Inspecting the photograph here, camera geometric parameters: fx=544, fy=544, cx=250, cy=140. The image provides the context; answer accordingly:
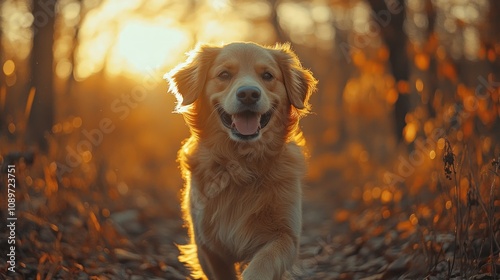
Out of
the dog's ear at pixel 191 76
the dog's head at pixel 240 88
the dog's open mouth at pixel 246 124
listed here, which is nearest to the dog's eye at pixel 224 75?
the dog's head at pixel 240 88

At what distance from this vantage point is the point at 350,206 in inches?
328

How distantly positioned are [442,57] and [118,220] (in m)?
4.36

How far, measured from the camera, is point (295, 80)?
4.39m

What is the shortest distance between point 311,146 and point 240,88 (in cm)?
1302

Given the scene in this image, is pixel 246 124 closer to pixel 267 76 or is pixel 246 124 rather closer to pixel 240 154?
pixel 240 154

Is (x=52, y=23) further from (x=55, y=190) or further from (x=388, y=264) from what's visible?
(x=388, y=264)

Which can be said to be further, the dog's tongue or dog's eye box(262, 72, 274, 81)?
dog's eye box(262, 72, 274, 81)

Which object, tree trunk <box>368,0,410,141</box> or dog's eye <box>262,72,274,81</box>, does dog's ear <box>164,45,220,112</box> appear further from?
tree trunk <box>368,0,410,141</box>

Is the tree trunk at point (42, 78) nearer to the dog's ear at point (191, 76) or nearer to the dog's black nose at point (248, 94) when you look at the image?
the dog's ear at point (191, 76)

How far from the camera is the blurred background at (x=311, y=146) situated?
14.3 ft

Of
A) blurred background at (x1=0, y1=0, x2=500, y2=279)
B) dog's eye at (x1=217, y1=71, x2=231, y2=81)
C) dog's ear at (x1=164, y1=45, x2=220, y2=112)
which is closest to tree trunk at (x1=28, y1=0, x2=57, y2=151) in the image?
blurred background at (x1=0, y1=0, x2=500, y2=279)

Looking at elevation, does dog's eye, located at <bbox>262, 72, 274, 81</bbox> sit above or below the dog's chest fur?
above

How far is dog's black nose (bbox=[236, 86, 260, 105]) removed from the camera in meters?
3.70

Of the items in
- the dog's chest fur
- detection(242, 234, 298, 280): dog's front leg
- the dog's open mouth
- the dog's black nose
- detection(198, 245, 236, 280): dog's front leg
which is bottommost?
detection(198, 245, 236, 280): dog's front leg
